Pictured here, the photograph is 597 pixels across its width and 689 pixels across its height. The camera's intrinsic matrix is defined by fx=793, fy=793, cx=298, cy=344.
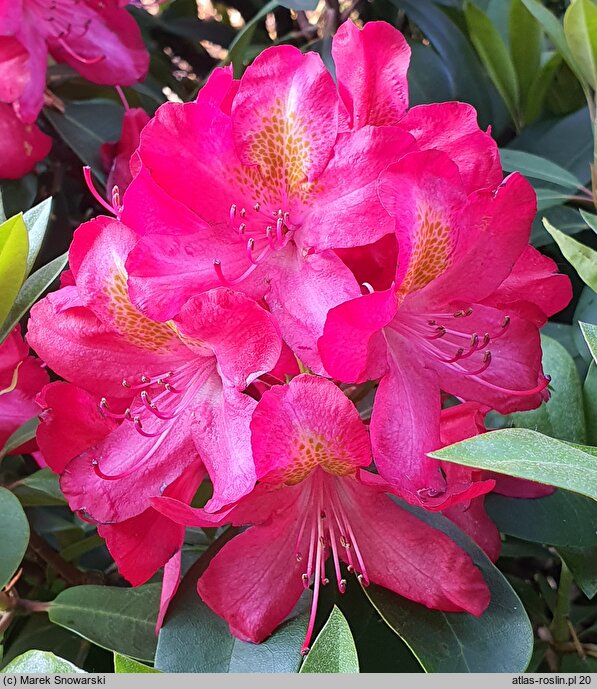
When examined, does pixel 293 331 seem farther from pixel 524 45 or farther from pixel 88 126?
pixel 524 45

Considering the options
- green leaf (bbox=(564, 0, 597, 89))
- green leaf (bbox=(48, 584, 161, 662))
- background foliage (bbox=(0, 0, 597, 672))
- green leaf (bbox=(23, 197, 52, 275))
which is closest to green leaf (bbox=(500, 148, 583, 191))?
background foliage (bbox=(0, 0, 597, 672))

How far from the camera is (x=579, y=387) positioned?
0.80m

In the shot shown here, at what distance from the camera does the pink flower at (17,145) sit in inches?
39.9

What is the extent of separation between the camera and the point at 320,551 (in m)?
0.65

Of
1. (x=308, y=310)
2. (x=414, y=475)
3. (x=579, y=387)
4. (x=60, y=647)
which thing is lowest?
(x=60, y=647)

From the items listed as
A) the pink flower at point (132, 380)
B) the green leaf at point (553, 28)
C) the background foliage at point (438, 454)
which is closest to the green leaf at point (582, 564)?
the background foliage at point (438, 454)

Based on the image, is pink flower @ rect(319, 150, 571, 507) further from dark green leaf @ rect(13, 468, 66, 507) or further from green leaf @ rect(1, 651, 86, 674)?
dark green leaf @ rect(13, 468, 66, 507)

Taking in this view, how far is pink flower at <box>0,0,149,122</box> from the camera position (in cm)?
98

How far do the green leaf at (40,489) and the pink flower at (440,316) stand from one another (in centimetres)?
40

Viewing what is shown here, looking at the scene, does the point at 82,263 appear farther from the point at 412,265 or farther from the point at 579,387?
the point at 579,387

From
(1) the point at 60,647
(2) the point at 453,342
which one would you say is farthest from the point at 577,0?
(1) the point at 60,647

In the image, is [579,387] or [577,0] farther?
[577,0]

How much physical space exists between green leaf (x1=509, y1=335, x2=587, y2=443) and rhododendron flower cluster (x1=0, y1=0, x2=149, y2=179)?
2.30 ft

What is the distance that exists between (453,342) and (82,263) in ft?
1.04
